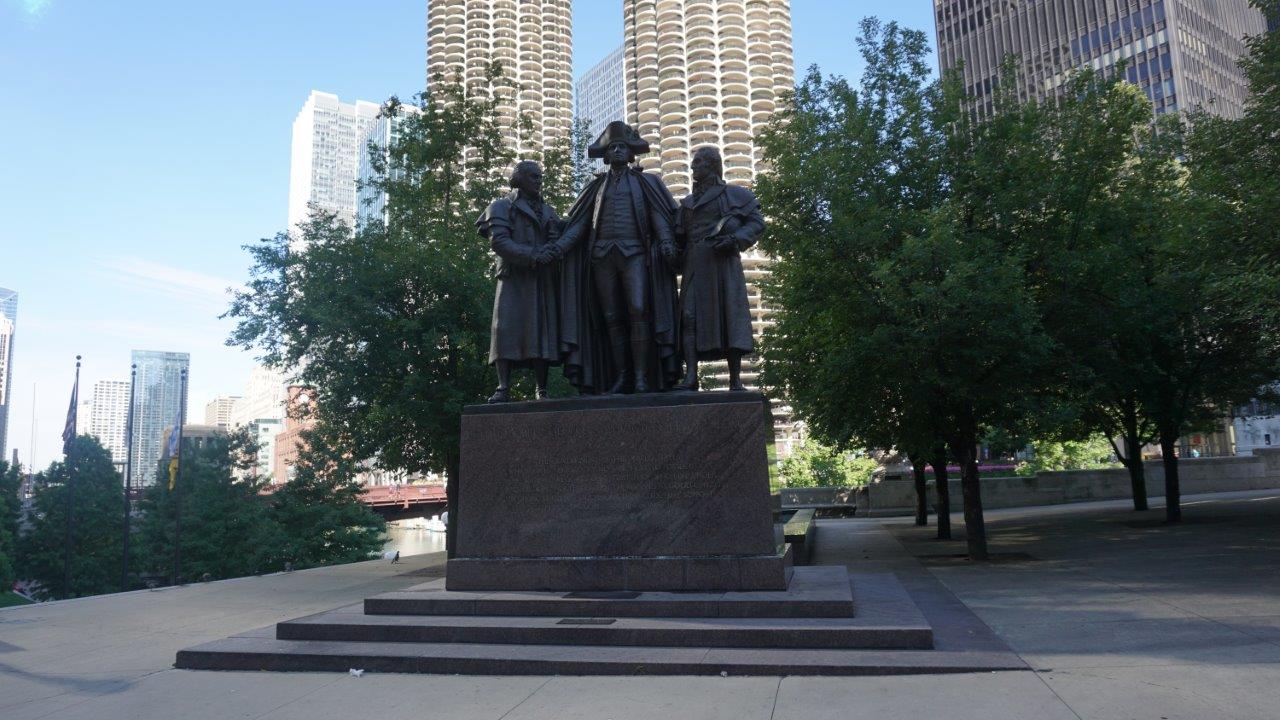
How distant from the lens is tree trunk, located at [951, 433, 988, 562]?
16.9 meters

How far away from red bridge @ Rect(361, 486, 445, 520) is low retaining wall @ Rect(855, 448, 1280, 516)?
40.5m

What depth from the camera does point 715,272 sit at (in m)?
9.29

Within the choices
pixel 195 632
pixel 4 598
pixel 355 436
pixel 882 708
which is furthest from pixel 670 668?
pixel 4 598

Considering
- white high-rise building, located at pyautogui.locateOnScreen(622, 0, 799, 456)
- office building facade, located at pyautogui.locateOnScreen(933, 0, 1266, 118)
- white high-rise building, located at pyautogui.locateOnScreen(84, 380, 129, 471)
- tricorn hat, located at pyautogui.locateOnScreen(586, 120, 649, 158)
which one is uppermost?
white high-rise building, located at pyautogui.locateOnScreen(622, 0, 799, 456)

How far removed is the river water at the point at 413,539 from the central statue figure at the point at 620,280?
77.8 m

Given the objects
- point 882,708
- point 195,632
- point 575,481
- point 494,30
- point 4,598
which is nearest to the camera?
point 882,708

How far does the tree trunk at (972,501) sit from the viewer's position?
16.9 m

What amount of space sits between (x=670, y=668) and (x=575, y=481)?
2.73 meters

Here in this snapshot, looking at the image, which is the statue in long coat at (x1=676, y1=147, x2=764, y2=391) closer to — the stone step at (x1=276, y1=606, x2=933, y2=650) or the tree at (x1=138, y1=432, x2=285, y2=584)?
the stone step at (x1=276, y1=606, x2=933, y2=650)

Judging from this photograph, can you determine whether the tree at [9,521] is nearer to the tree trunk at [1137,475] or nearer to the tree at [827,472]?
the tree at [827,472]

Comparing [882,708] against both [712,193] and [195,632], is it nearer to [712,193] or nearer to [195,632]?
[712,193]

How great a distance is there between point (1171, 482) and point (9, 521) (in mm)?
50985

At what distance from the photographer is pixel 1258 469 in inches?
1519

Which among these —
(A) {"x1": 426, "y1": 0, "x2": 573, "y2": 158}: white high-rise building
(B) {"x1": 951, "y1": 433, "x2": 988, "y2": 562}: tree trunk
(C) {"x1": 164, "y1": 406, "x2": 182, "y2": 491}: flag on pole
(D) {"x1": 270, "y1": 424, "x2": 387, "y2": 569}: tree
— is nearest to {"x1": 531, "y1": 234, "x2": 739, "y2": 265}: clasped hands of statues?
(B) {"x1": 951, "y1": 433, "x2": 988, "y2": 562}: tree trunk
